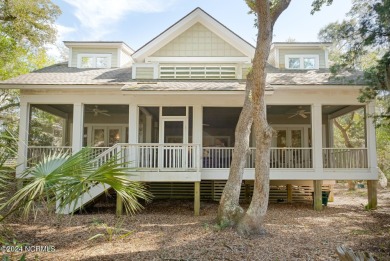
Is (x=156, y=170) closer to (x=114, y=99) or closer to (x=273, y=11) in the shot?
(x=114, y=99)

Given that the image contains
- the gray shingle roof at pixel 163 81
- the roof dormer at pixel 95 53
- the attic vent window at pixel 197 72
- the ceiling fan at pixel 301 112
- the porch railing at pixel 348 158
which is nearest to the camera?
the gray shingle roof at pixel 163 81

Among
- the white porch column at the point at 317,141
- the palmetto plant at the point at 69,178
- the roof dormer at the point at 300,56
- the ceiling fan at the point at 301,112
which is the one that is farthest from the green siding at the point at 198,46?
the palmetto plant at the point at 69,178

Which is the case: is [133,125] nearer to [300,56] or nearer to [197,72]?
[197,72]

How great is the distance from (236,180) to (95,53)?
10842mm

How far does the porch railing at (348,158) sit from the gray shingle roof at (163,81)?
2.75 meters

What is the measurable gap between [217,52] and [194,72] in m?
1.47

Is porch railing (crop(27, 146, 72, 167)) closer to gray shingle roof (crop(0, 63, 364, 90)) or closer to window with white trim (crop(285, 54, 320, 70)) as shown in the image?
gray shingle roof (crop(0, 63, 364, 90))

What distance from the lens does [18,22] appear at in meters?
17.3

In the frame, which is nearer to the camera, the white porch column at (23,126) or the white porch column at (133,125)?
the white porch column at (23,126)

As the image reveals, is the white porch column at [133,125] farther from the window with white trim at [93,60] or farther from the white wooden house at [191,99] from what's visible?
the window with white trim at [93,60]

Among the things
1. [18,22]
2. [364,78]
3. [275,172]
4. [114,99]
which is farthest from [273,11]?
[18,22]

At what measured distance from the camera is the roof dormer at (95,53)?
1519cm

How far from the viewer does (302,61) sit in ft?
48.9

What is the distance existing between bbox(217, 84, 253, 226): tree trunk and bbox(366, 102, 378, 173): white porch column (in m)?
5.72
